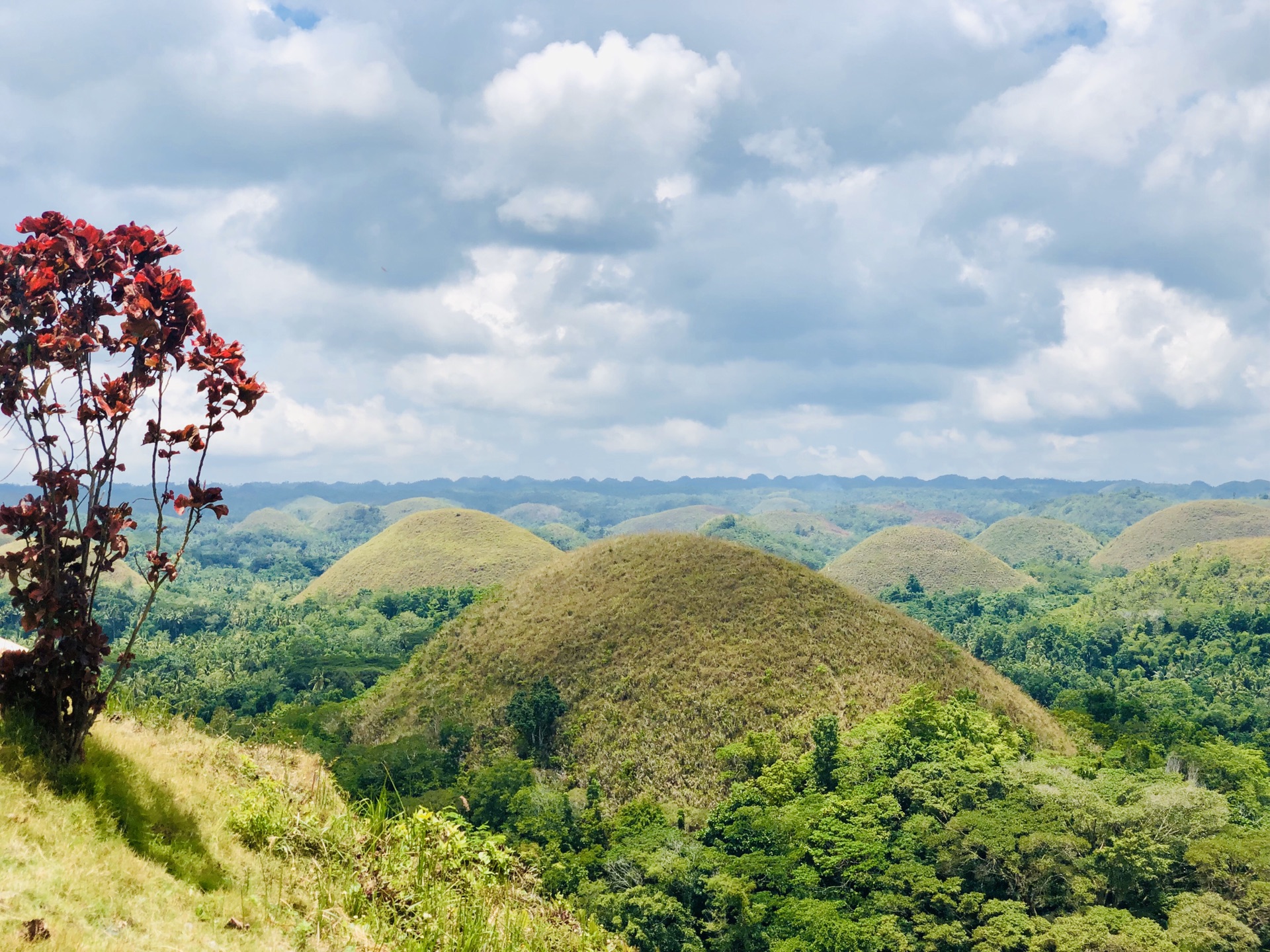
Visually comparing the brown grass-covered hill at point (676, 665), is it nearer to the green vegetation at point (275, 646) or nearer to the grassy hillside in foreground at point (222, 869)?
the green vegetation at point (275, 646)

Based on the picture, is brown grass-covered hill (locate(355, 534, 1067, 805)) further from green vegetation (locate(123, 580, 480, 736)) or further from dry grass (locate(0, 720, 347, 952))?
dry grass (locate(0, 720, 347, 952))

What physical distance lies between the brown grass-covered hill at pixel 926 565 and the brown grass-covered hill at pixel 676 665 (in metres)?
89.1

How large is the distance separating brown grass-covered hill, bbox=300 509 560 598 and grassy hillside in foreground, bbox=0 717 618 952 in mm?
102127

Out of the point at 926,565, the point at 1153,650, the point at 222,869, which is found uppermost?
the point at 222,869

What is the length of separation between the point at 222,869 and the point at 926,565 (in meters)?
143

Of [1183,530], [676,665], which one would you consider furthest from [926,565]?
[676,665]

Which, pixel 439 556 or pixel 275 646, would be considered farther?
pixel 439 556

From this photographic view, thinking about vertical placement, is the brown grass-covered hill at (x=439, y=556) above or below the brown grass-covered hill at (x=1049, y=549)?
above

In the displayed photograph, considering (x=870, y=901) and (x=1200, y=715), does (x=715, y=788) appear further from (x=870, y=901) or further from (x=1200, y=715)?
(x=1200, y=715)

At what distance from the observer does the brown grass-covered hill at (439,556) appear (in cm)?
11475

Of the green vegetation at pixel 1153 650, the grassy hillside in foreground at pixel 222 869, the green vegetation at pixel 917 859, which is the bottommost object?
the green vegetation at pixel 1153 650

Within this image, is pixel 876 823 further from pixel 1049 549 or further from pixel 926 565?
pixel 1049 549

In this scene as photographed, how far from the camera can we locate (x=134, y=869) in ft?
18.5

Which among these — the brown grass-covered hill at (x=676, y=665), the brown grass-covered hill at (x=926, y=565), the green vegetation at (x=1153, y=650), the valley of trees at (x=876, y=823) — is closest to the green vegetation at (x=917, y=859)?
the valley of trees at (x=876, y=823)
